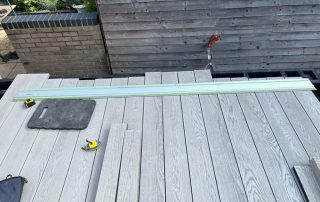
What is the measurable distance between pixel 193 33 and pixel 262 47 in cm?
124

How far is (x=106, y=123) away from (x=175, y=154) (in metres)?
0.79

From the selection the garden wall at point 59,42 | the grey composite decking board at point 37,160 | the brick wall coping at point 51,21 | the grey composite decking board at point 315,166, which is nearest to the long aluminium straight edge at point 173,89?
the grey composite decking board at point 37,160

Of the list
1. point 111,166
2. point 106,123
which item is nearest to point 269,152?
point 111,166

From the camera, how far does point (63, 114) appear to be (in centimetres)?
259

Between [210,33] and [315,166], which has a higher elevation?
[210,33]

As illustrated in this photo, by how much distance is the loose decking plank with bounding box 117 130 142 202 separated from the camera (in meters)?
1.83

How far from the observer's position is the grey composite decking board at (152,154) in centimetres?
190

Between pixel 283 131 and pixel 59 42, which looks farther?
pixel 59 42

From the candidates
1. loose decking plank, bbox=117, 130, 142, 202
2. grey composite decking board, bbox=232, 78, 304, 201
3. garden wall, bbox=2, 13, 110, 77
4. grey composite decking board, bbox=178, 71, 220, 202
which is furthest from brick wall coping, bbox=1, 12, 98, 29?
grey composite decking board, bbox=232, 78, 304, 201

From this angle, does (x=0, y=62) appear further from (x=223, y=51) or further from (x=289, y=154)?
(x=289, y=154)

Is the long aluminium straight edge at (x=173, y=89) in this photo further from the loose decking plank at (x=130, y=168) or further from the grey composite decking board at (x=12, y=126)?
the loose decking plank at (x=130, y=168)

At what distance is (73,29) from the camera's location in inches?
175

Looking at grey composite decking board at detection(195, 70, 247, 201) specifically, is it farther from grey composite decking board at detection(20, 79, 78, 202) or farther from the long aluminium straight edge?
grey composite decking board at detection(20, 79, 78, 202)

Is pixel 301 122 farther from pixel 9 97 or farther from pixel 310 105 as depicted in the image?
pixel 9 97
